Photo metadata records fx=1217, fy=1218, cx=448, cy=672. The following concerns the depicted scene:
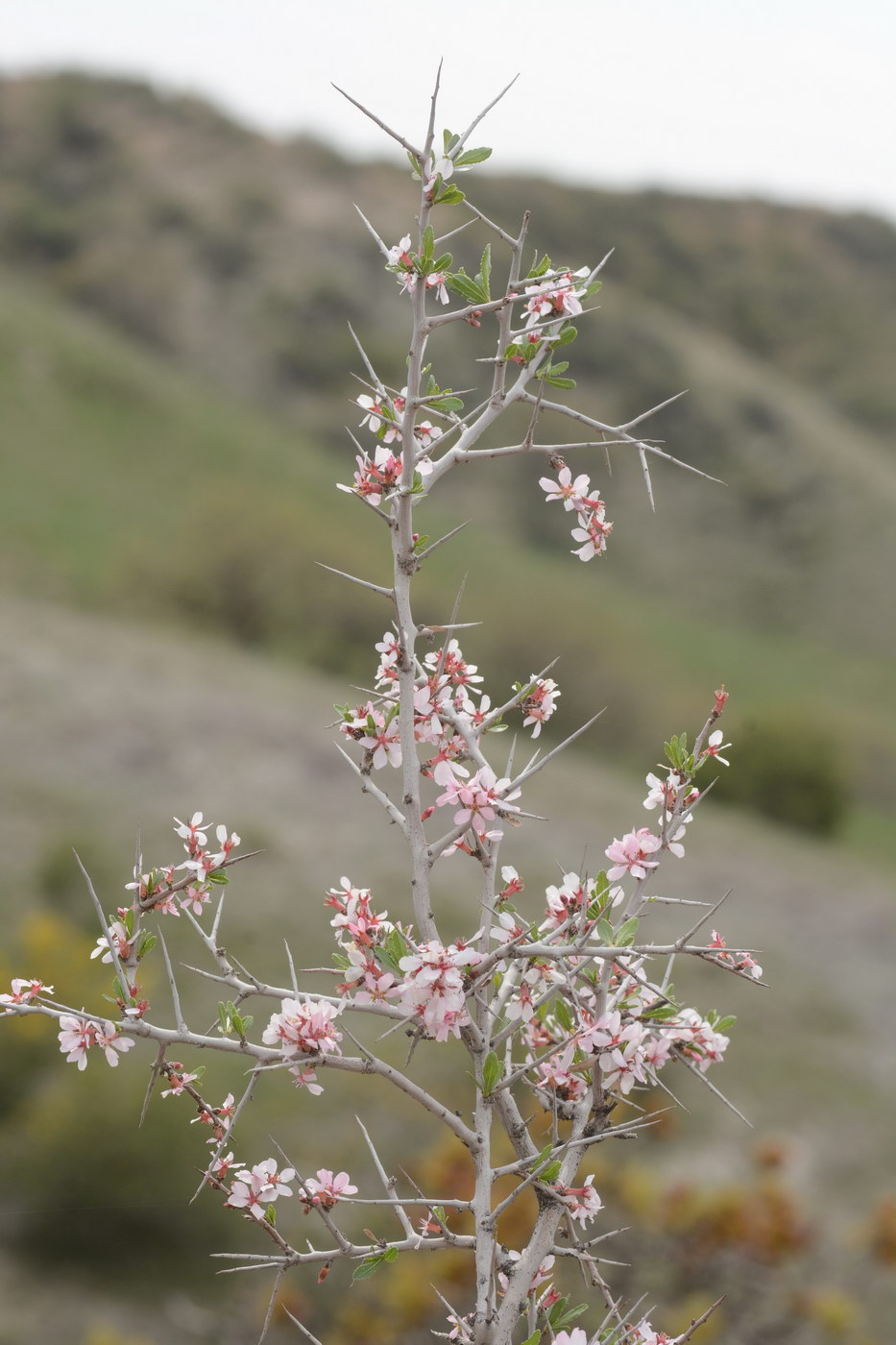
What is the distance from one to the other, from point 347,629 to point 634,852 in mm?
22856

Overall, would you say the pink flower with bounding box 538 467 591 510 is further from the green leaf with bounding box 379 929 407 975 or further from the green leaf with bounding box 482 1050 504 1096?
the green leaf with bounding box 482 1050 504 1096

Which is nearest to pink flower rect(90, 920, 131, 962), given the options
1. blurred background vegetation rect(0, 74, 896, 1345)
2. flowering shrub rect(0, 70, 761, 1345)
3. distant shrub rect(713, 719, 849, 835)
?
flowering shrub rect(0, 70, 761, 1345)

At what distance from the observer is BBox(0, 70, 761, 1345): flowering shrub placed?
1.73 metres

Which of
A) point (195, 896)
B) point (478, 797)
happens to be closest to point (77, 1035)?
point (195, 896)

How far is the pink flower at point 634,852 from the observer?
1.83 metres

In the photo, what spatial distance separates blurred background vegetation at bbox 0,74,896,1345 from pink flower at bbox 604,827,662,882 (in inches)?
112

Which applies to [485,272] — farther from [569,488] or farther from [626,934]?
[626,934]

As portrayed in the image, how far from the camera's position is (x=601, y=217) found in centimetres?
7031

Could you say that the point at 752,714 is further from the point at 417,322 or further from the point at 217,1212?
the point at 417,322

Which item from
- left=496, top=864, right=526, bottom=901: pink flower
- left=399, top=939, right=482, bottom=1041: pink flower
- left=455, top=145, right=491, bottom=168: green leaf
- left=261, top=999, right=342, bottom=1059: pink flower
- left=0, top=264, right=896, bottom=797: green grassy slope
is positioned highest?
left=455, top=145, right=491, bottom=168: green leaf

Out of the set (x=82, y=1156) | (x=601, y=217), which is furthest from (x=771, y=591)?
(x=82, y=1156)

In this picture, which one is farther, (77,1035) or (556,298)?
(556,298)

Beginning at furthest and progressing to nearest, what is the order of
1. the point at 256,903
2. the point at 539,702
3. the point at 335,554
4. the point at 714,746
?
1. the point at 335,554
2. the point at 256,903
3. the point at 539,702
4. the point at 714,746

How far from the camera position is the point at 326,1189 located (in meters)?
1.85
